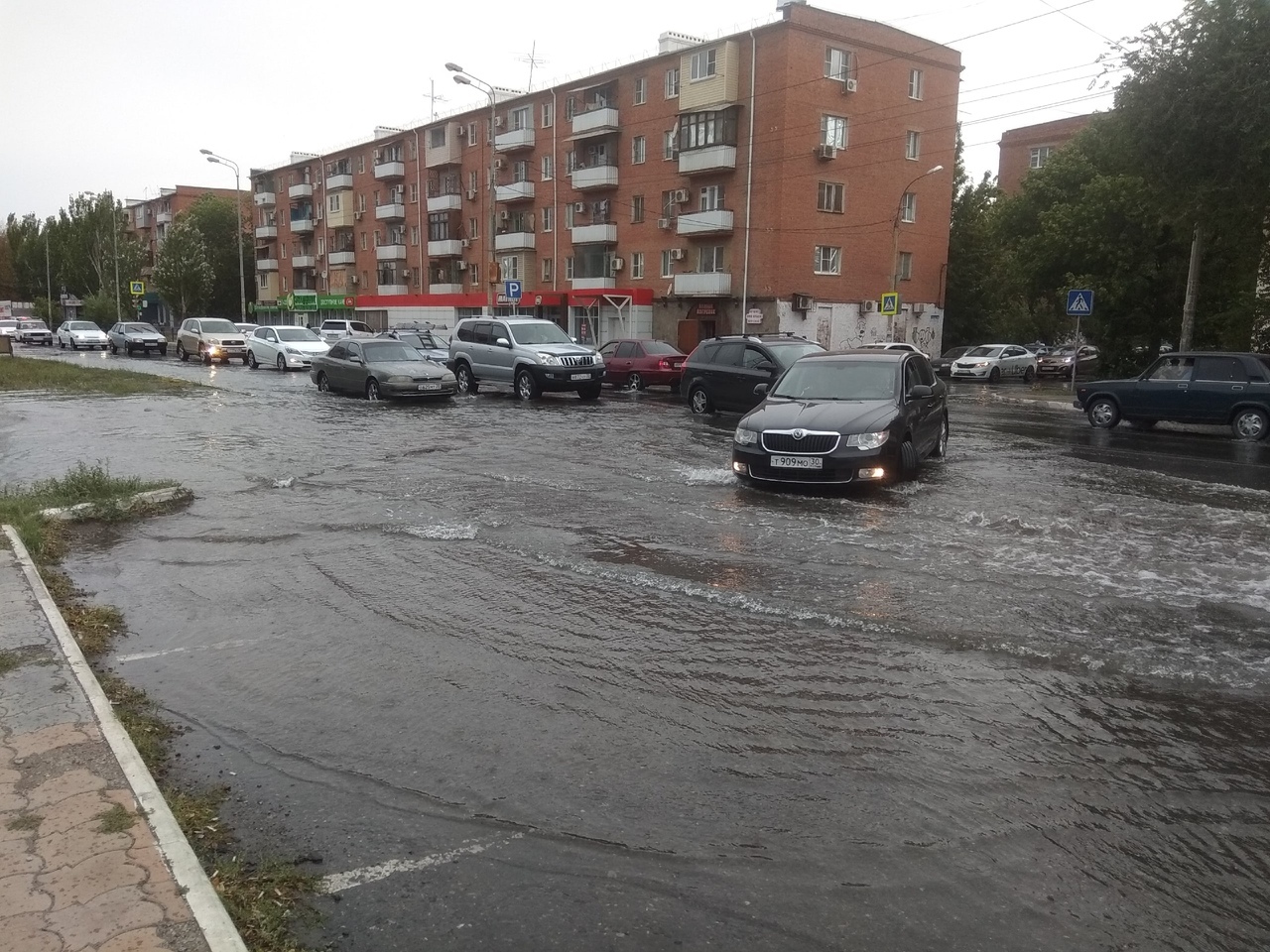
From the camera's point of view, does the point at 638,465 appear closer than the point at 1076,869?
No

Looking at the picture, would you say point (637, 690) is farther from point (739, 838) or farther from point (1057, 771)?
point (1057, 771)

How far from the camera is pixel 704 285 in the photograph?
43.6m

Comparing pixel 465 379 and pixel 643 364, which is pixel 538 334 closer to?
pixel 465 379

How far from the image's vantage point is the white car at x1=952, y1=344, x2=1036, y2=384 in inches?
1633

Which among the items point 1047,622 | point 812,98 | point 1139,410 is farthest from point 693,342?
point 1047,622

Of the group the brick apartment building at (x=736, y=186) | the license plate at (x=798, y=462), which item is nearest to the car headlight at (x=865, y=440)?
the license plate at (x=798, y=462)

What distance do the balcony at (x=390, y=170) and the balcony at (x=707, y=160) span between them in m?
29.4

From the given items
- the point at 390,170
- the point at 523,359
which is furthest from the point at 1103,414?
the point at 390,170

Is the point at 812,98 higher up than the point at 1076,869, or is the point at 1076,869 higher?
the point at 812,98

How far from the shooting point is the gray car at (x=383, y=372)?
23734 millimetres

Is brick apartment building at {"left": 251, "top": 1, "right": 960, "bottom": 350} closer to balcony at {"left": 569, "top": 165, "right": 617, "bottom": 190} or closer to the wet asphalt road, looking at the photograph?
balcony at {"left": 569, "top": 165, "right": 617, "bottom": 190}

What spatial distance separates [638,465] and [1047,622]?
772 centimetres

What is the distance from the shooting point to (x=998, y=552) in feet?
27.9

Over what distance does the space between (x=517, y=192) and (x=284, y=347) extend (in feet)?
75.3
